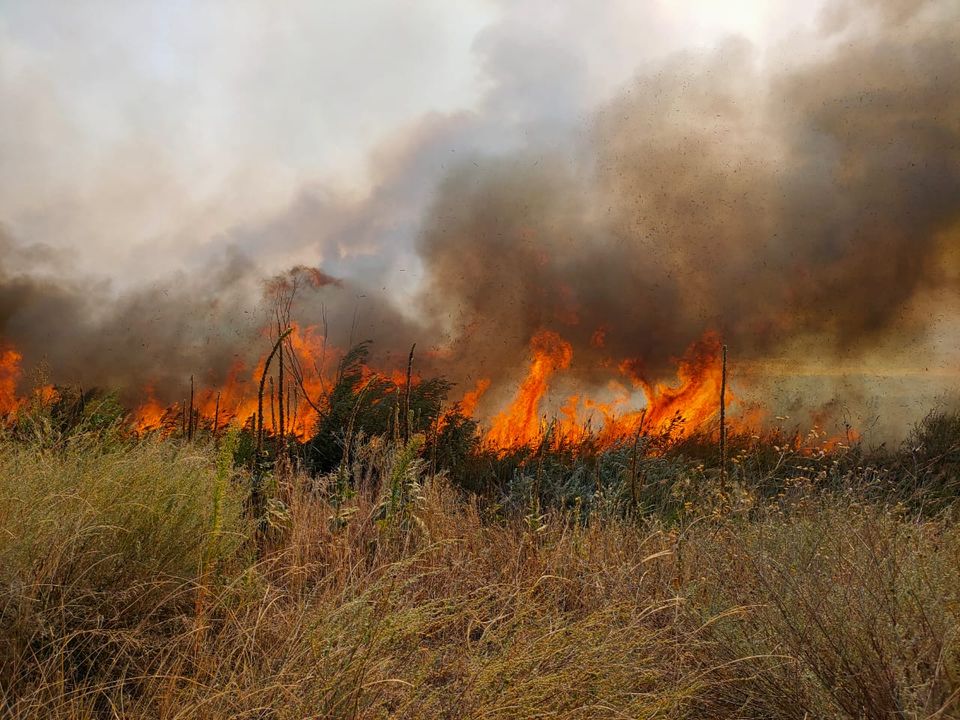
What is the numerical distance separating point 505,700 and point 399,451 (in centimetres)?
248

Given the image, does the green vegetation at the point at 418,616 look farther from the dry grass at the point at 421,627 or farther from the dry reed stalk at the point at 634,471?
the dry reed stalk at the point at 634,471

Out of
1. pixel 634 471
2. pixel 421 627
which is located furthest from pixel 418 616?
pixel 634 471

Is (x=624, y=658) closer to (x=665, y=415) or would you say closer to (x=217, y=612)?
(x=217, y=612)

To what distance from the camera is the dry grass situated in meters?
2.61

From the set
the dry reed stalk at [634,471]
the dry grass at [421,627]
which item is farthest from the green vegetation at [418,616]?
the dry reed stalk at [634,471]

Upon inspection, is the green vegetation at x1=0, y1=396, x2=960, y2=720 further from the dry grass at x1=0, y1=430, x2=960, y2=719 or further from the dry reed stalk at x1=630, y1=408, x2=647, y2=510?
the dry reed stalk at x1=630, y1=408, x2=647, y2=510

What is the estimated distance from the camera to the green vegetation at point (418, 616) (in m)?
2.63

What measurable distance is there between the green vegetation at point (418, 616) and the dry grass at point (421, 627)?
14 mm

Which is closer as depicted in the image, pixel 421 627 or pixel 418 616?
pixel 418 616

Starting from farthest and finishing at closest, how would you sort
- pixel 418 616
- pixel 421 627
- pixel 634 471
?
pixel 634 471 < pixel 421 627 < pixel 418 616

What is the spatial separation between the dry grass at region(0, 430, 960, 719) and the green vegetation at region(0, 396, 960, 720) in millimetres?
14

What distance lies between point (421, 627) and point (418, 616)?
0.31 m

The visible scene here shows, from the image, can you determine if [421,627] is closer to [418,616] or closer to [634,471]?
[418,616]

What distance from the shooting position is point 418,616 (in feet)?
9.52
